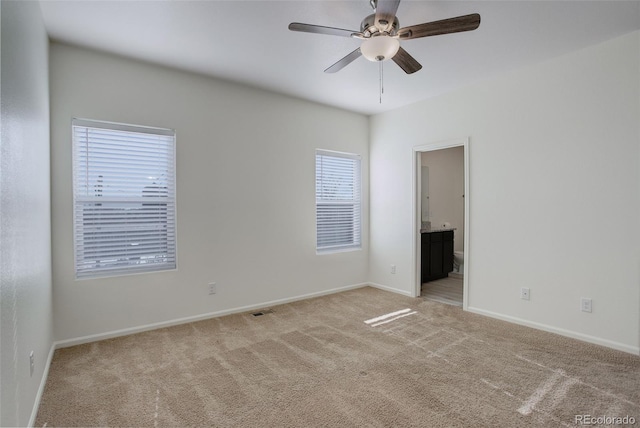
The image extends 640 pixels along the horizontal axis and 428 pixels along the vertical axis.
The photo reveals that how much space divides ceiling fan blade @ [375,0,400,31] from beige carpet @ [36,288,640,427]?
2415mm

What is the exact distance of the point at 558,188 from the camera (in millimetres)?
3213

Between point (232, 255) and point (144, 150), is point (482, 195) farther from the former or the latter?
point (144, 150)

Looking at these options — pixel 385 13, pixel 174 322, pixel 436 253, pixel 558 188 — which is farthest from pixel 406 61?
pixel 436 253

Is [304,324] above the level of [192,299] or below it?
below

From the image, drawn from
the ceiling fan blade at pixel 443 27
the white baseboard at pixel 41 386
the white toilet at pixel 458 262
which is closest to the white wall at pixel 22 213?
the white baseboard at pixel 41 386

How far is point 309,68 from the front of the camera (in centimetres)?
343

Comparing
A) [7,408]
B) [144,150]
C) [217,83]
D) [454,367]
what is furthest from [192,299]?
[454,367]

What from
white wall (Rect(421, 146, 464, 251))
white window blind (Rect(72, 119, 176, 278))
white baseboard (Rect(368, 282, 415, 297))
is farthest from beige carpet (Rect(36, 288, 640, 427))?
white wall (Rect(421, 146, 464, 251))

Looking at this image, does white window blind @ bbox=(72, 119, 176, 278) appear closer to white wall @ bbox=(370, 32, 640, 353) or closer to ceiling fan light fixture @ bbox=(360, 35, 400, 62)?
ceiling fan light fixture @ bbox=(360, 35, 400, 62)

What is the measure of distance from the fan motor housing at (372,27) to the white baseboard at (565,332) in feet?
10.3

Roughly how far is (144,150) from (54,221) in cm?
101

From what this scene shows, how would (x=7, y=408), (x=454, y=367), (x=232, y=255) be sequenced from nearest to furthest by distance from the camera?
(x=7, y=408)
(x=454, y=367)
(x=232, y=255)

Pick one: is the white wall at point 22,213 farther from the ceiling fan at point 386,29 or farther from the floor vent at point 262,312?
the floor vent at point 262,312

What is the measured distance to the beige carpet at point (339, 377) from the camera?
6.53 feet
